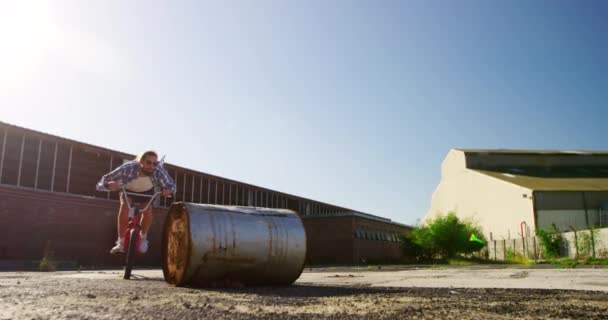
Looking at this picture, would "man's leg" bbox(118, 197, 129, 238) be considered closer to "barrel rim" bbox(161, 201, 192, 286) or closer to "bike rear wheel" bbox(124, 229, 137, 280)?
"bike rear wheel" bbox(124, 229, 137, 280)

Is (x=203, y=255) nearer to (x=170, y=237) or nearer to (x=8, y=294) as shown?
(x=170, y=237)

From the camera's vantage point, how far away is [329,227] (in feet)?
99.2

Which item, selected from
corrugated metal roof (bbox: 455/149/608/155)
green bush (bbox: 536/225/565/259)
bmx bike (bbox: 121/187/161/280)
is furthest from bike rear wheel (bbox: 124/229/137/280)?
corrugated metal roof (bbox: 455/149/608/155)

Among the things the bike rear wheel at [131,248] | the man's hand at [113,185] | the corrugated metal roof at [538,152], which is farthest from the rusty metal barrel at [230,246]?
the corrugated metal roof at [538,152]

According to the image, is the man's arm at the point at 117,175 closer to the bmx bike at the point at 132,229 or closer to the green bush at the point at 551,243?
the bmx bike at the point at 132,229

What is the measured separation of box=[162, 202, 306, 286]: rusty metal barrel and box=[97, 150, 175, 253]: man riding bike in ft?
3.37

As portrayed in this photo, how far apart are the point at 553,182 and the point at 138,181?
34400 mm

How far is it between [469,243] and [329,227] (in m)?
8.38

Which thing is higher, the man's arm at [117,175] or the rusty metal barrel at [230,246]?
Answer: the man's arm at [117,175]

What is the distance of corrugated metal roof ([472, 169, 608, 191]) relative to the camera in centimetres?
3142

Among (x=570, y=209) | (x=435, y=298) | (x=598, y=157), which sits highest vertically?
(x=598, y=157)

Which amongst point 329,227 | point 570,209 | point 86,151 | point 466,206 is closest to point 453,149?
point 466,206

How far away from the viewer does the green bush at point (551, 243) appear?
969 inches

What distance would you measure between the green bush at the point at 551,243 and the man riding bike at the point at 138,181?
23545mm
